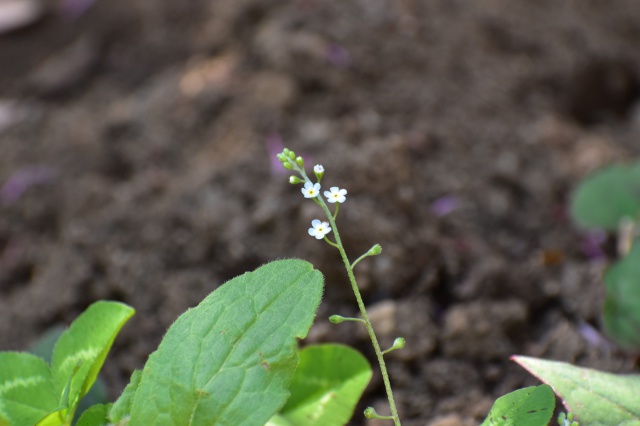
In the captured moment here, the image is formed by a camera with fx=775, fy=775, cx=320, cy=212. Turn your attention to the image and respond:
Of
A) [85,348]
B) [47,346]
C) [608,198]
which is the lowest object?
[47,346]

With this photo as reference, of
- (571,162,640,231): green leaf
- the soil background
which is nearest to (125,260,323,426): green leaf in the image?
the soil background

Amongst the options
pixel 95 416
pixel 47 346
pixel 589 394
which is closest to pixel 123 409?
pixel 95 416

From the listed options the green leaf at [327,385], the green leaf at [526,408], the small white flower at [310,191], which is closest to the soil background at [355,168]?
the green leaf at [327,385]

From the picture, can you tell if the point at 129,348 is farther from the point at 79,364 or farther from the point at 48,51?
the point at 48,51

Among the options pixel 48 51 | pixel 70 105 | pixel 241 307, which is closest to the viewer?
pixel 241 307

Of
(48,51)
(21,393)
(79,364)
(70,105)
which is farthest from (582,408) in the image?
(48,51)

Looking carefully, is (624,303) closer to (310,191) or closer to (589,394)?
(589,394)

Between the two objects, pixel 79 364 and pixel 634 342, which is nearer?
pixel 79 364
